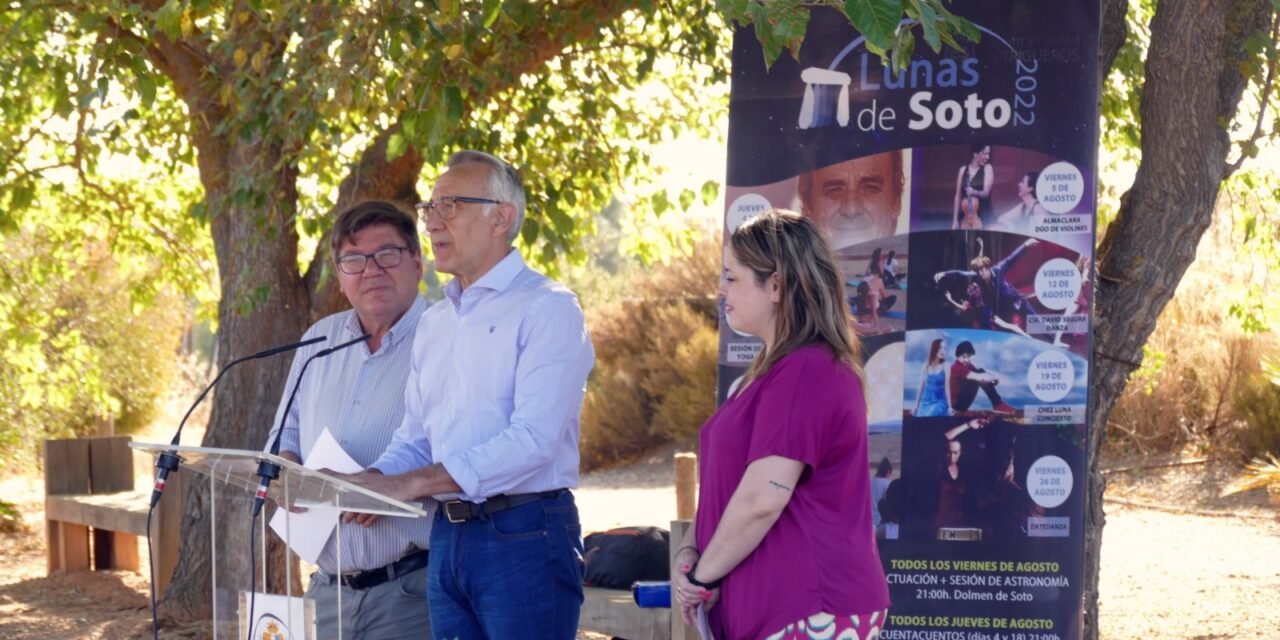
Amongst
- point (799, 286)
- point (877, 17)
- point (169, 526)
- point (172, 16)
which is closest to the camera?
point (877, 17)

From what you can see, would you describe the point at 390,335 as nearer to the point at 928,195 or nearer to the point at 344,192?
the point at 928,195

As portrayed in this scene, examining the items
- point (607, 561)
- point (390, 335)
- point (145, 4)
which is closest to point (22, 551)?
point (145, 4)

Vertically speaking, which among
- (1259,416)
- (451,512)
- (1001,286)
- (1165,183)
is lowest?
(1259,416)

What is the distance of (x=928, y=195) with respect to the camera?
15.1 ft

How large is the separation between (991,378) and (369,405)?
2.00 metres

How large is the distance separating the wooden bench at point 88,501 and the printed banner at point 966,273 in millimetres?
6348

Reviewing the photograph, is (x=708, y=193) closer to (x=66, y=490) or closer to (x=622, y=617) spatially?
(x=622, y=617)

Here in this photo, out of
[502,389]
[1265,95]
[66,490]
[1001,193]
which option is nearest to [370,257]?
[502,389]

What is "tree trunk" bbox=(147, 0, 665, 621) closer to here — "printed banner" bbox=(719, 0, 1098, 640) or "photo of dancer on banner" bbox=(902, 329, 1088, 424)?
"printed banner" bbox=(719, 0, 1098, 640)

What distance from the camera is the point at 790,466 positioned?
9.45 feet

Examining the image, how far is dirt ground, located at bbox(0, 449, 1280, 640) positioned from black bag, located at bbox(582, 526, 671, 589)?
2.14m

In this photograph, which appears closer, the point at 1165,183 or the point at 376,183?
the point at 1165,183

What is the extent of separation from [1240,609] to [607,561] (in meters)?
4.40

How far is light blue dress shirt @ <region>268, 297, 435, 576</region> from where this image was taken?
3.65 m
